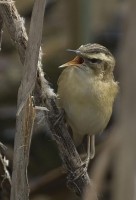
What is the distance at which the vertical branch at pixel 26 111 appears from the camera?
148 centimetres

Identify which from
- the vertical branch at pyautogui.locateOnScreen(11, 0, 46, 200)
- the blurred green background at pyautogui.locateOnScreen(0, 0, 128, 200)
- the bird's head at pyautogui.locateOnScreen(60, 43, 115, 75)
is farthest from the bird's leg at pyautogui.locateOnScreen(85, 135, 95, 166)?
the vertical branch at pyautogui.locateOnScreen(11, 0, 46, 200)

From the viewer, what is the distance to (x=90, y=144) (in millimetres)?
2502

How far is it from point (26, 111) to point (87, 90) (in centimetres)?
62

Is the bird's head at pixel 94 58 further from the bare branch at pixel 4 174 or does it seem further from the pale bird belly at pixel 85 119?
the bare branch at pixel 4 174

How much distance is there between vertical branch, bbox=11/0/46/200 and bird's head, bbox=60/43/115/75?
47 cm

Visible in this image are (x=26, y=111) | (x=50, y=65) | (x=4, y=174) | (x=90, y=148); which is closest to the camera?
(x=26, y=111)

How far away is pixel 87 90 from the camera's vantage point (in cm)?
218

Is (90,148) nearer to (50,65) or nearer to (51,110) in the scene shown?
(51,110)

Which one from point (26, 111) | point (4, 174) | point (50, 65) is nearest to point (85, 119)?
point (4, 174)

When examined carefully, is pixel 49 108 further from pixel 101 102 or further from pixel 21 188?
pixel 101 102

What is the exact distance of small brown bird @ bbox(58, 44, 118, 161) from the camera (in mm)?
2137

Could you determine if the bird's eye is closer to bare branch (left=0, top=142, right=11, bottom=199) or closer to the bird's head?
the bird's head

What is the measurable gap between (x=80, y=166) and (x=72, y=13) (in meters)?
1.08

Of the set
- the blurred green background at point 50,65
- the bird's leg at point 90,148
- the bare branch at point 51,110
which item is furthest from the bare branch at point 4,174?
the blurred green background at point 50,65
